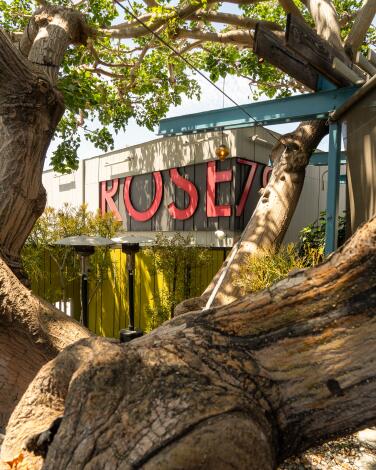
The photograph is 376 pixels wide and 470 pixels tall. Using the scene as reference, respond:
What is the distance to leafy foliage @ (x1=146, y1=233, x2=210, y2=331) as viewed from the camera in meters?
7.95

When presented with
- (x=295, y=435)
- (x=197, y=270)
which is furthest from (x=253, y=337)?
(x=197, y=270)

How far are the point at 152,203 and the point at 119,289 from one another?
258 cm

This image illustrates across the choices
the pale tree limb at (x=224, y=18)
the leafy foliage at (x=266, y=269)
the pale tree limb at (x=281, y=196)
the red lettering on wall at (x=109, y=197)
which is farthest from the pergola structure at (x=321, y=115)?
the red lettering on wall at (x=109, y=197)

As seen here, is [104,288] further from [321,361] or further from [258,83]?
[321,361]

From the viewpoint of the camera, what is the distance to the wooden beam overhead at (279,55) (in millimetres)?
3883

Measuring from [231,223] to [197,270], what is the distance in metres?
1.40

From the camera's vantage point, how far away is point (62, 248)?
29.0ft

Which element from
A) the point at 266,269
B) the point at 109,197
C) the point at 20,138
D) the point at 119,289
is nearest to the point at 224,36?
the point at 266,269

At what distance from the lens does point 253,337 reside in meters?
1.42

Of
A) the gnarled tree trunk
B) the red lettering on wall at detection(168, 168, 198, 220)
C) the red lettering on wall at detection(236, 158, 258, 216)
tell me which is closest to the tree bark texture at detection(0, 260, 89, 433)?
the gnarled tree trunk

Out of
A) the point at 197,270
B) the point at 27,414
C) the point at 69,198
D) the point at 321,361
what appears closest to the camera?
the point at 321,361

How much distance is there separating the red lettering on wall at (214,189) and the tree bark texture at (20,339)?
6.60 meters

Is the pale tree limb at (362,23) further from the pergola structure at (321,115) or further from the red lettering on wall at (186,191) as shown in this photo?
the red lettering on wall at (186,191)

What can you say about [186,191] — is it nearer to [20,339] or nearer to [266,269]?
[266,269]
